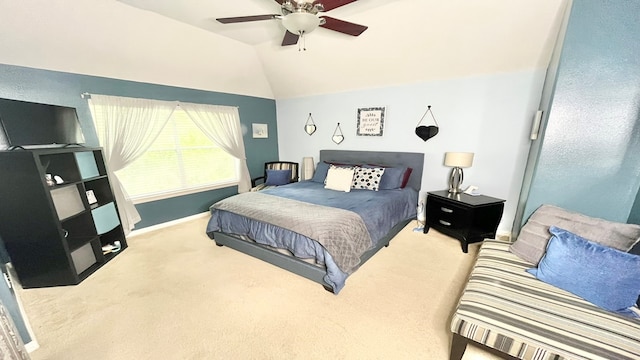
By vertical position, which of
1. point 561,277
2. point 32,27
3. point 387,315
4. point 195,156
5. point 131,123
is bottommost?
point 387,315

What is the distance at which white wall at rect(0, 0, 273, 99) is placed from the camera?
202 centimetres

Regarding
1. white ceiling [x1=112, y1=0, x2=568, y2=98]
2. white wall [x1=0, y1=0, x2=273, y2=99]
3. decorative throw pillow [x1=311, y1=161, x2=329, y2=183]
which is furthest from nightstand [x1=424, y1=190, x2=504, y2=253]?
white wall [x1=0, y1=0, x2=273, y2=99]

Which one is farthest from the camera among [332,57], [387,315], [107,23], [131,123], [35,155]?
[332,57]

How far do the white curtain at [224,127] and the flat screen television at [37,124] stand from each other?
127cm

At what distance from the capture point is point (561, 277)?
1493 mm

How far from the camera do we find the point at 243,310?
183 centimetres

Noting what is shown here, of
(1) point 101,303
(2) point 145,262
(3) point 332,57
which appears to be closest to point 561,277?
(3) point 332,57

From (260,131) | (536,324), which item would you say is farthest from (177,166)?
(536,324)

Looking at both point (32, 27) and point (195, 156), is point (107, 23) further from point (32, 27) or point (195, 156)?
point (195, 156)

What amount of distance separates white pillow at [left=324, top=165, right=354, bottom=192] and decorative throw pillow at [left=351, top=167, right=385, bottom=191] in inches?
3.9

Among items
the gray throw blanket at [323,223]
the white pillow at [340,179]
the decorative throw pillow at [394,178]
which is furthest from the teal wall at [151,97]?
the decorative throw pillow at [394,178]

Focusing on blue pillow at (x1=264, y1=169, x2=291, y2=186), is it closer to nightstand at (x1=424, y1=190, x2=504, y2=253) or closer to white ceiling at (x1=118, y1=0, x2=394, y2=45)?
white ceiling at (x1=118, y1=0, x2=394, y2=45)

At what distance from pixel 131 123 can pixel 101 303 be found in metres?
2.22

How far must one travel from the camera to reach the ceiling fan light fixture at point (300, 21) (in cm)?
150
